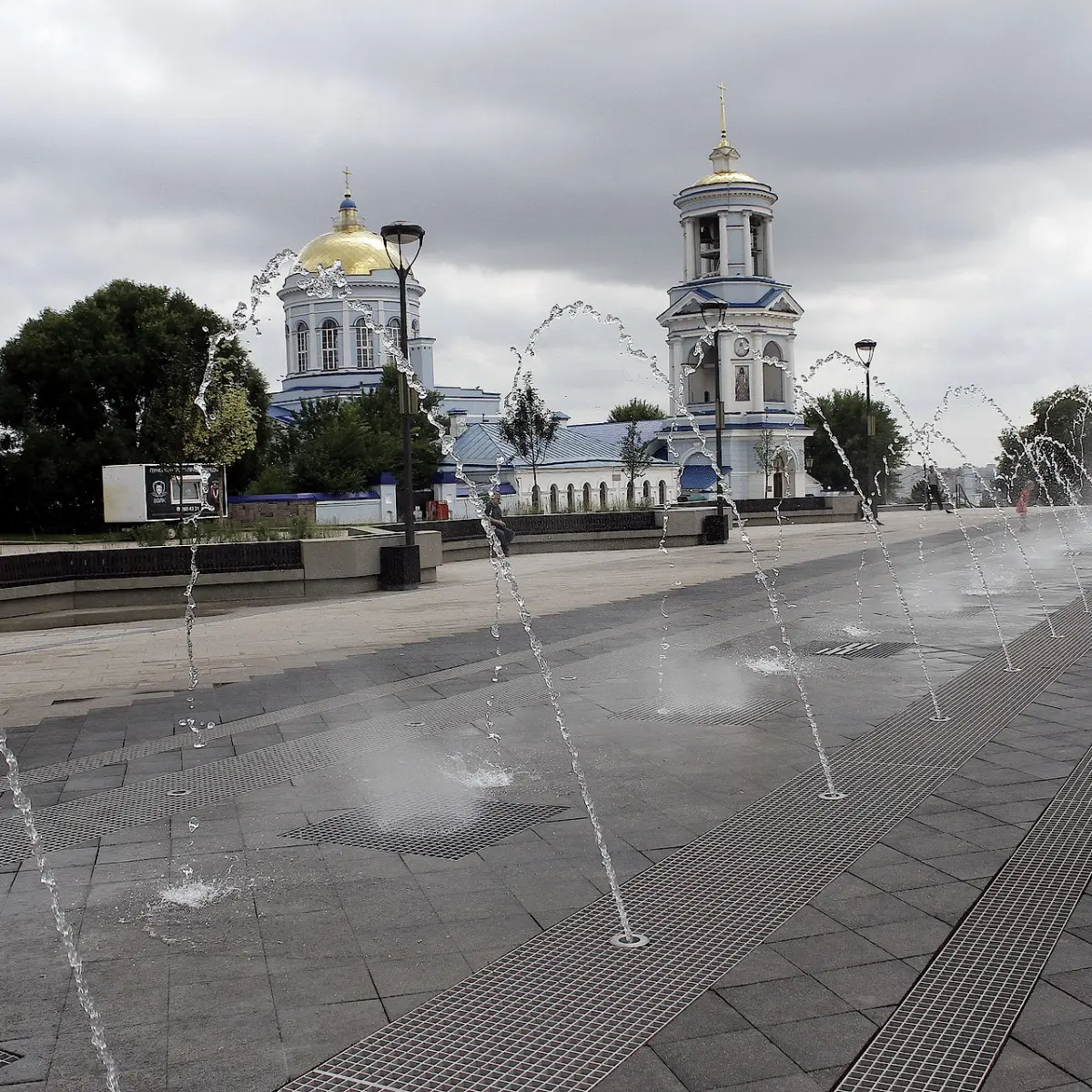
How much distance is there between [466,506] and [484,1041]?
52872 mm

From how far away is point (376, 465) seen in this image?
54.3 metres

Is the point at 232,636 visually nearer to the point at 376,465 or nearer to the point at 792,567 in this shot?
the point at 792,567

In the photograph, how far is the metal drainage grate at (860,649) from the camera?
9.98 meters

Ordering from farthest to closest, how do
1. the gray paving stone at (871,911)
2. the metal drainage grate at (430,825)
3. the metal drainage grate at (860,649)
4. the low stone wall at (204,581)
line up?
the low stone wall at (204,581), the metal drainage grate at (860,649), the metal drainage grate at (430,825), the gray paving stone at (871,911)

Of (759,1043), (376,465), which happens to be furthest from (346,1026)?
(376,465)

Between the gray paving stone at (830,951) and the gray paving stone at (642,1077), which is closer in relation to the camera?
the gray paving stone at (642,1077)

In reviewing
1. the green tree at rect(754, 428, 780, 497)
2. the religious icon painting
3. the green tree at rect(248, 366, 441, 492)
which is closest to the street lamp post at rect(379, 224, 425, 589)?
the green tree at rect(248, 366, 441, 492)

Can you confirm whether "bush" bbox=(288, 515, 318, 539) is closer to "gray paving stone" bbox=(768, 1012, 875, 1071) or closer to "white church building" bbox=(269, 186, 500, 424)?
"gray paving stone" bbox=(768, 1012, 875, 1071)

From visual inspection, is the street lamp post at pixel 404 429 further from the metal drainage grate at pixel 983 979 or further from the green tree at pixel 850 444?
the green tree at pixel 850 444

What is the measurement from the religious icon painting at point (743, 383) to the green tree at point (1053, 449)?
14.3 m

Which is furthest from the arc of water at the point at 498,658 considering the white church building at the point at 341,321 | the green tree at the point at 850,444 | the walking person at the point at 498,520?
the green tree at the point at 850,444

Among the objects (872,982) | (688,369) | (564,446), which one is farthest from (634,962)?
(564,446)

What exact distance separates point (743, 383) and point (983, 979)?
63.9m

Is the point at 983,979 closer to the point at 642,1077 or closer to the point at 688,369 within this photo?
the point at 642,1077
